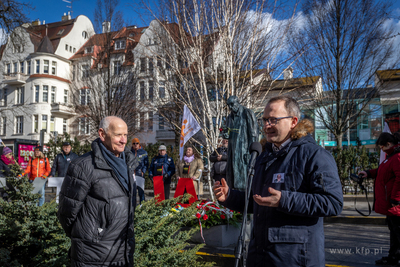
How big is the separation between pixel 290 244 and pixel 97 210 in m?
1.56

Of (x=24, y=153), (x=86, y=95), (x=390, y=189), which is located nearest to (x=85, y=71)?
(x=86, y=95)

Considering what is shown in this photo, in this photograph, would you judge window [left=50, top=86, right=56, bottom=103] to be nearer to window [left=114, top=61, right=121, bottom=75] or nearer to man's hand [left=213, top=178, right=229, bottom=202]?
window [left=114, top=61, right=121, bottom=75]

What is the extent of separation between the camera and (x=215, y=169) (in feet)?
24.6

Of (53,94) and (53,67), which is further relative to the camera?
(53,94)

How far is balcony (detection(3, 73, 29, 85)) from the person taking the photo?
137ft

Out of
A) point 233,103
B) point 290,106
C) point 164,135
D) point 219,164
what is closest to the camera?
point 290,106

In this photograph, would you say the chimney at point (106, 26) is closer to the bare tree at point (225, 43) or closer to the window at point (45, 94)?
the bare tree at point (225, 43)

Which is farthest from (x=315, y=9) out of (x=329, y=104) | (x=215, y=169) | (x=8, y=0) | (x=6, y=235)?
(x=6, y=235)

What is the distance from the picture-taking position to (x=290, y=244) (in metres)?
2.07

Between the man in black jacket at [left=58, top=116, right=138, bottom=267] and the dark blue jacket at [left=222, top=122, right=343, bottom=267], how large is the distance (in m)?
1.18

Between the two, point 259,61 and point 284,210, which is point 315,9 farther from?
point 284,210

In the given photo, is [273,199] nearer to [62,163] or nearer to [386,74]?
[62,163]

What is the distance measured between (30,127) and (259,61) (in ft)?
129

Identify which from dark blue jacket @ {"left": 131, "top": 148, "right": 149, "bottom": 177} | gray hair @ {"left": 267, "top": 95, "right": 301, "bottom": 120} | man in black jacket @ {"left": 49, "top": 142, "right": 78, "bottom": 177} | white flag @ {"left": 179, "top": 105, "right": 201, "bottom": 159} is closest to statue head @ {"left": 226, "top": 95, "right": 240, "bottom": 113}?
white flag @ {"left": 179, "top": 105, "right": 201, "bottom": 159}
